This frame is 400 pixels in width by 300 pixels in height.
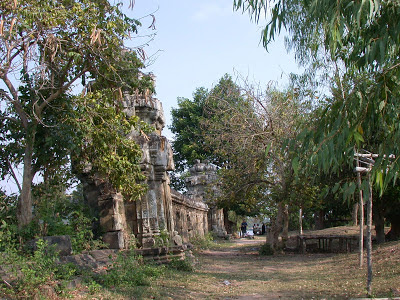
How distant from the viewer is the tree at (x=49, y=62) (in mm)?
6977

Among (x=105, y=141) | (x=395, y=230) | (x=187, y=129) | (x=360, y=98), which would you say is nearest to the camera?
(x=360, y=98)

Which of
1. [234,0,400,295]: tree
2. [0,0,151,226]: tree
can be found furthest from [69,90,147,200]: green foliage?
[234,0,400,295]: tree

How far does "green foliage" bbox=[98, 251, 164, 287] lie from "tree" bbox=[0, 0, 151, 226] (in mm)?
1562

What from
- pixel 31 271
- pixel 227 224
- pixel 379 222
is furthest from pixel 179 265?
pixel 227 224

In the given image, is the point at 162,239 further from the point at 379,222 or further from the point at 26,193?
the point at 379,222

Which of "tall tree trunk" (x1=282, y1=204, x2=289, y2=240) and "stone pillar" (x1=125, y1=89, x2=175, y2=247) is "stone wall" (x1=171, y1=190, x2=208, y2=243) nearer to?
"stone pillar" (x1=125, y1=89, x2=175, y2=247)

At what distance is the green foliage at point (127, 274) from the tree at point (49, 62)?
156 cm

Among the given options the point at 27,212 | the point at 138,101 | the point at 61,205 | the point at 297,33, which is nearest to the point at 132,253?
the point at 61,205

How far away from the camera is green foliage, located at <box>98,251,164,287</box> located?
22.4 ft

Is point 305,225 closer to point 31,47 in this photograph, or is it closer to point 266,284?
point 266,284

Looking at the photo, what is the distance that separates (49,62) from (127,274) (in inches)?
151

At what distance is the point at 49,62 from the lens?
7.71m

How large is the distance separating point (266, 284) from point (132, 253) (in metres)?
2.84

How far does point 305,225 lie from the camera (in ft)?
121
